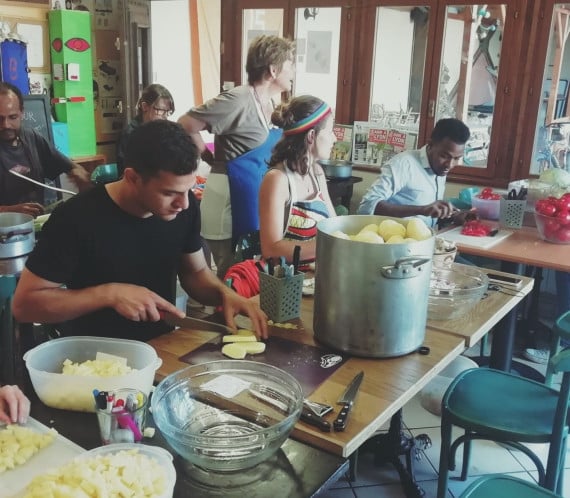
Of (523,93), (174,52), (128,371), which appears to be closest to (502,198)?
A: (523,93)

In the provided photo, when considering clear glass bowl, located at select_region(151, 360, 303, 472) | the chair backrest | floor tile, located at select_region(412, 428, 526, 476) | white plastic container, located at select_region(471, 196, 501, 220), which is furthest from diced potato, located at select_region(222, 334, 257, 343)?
white plastic container, located at select_region(471, 196, 501, 220)

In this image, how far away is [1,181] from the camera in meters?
3.23

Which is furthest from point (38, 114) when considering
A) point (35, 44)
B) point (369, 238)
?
point (369, 238)

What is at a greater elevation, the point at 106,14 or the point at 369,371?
the point at 106,14

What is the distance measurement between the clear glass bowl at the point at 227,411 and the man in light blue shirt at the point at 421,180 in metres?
1.91

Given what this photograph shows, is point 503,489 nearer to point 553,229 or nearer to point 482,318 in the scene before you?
point 482,318

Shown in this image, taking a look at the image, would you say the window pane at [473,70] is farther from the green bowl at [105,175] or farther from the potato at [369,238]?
the potato at [369,238]

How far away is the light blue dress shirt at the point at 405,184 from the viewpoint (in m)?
3.17

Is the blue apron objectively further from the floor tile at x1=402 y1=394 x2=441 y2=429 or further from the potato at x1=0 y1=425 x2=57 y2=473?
the potato at x1=0 y1=425 x2=57 y2=473

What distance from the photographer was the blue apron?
2.88 m

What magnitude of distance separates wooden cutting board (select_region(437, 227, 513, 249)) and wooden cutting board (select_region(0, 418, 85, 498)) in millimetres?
2225

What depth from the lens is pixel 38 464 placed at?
40.8 inches

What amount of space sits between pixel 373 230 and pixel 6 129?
2372 mm

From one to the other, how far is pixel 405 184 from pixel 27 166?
6.66 feet
